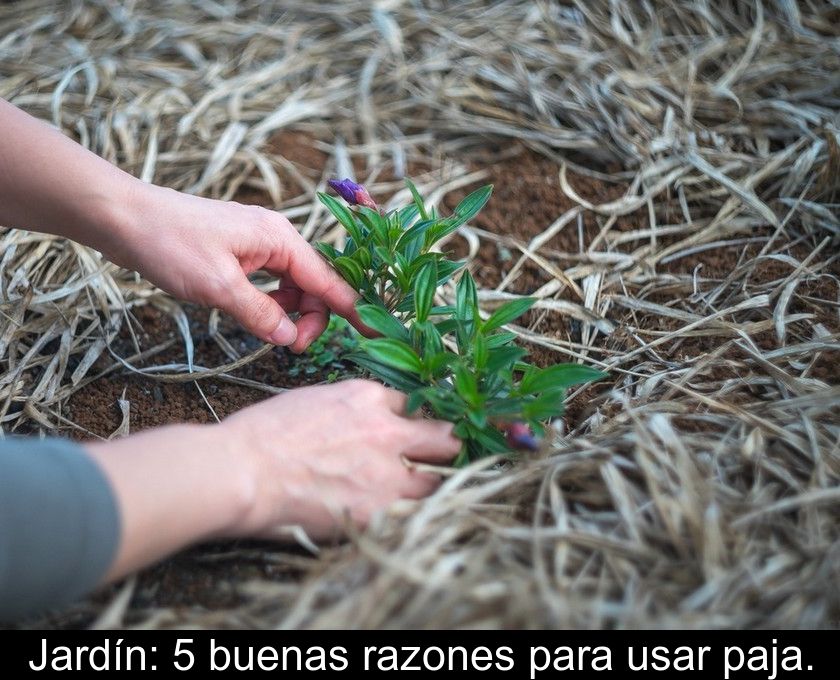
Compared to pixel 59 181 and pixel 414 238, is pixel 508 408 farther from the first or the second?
pixel 59 181

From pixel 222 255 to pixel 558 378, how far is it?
2.52 ft

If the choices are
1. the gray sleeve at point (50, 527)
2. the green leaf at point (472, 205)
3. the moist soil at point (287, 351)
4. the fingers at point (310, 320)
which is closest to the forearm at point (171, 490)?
the gray sleeve at point (50, 527)

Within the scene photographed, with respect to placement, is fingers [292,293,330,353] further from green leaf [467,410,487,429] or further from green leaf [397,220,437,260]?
green leaf [467,410,487,429]

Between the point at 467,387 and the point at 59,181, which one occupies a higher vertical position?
the point at 59,181

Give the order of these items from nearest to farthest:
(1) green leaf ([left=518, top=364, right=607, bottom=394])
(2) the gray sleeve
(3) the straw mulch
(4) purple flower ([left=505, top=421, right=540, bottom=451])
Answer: (2) the gray sleeve < (3) the straw mulch < (4) purple flower ([left=505, top=421, right=540, bottom=451]) < (1) green leaf ([left=518, top=364, right=607, bottom=394])

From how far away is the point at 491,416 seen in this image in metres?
1.51

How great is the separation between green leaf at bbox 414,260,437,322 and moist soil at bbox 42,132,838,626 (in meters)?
0.47

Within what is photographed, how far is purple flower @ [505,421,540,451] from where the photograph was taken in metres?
1.42

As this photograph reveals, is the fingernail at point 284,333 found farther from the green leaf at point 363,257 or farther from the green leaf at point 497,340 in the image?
the green leaf at point 497,340

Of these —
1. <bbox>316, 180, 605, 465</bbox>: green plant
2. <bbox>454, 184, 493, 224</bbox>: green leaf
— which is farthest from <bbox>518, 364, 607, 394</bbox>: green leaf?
<bbox>454, 184, 493, 224</bbox>: green leaf

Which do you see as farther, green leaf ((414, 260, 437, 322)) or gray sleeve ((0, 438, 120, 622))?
green leaf ((414, 260, 437, 322))

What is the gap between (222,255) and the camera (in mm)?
1664

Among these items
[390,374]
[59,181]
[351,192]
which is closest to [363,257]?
[351,192]

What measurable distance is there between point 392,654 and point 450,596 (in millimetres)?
150
